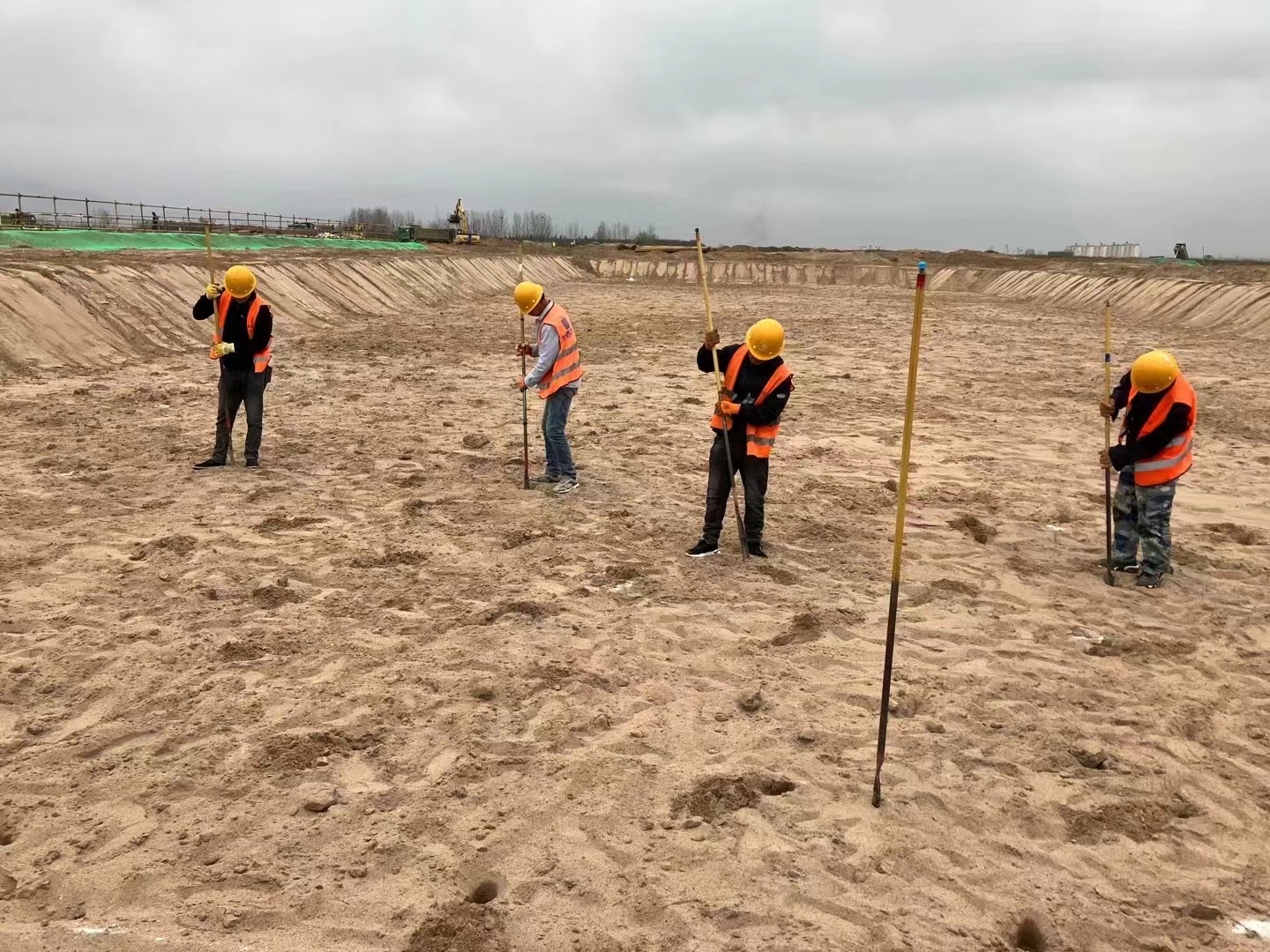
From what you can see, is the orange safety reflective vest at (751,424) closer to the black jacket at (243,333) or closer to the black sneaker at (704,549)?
the black sneaker at (704,549)

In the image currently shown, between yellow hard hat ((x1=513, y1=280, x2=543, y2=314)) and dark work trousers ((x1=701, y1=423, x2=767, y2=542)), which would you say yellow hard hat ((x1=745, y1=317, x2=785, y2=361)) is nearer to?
dark work trousers ((x1=701, y1=423, x2=767, y2=542))

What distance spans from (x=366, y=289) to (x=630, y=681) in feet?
69.4

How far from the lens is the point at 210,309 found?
8.52m

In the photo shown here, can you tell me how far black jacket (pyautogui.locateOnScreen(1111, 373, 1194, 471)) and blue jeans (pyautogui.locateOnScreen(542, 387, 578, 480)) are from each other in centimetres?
443

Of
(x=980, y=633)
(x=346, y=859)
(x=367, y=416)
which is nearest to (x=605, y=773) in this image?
(x=346, y=859)

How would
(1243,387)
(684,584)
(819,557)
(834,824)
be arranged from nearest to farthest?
1. (834,824)
2. (684,584)
3. (819,557)
4. (1243,387)

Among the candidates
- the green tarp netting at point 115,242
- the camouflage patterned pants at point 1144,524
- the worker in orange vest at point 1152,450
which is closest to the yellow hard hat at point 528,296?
the worker in orange vest at point 1152,450

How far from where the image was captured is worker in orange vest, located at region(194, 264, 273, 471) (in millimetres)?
7898

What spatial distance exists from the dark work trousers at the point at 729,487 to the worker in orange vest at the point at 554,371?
1777 mm

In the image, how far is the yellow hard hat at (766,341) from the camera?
595 cm

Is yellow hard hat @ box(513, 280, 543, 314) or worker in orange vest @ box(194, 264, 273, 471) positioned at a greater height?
yellow hard hat @ box(513, 280, 543, 314)

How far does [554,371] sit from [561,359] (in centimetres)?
13

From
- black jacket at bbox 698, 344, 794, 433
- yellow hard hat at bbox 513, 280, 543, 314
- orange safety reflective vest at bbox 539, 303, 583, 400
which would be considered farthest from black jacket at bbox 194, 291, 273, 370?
black jacket at bbox 698, 344, 794, 433

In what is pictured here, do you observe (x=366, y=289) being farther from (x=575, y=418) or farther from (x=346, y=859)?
(x=346, y=859)
